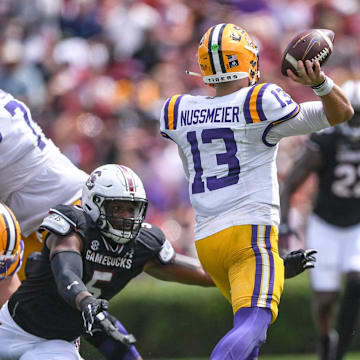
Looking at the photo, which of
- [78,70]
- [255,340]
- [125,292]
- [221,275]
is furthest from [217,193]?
[78,70]

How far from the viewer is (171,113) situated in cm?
513

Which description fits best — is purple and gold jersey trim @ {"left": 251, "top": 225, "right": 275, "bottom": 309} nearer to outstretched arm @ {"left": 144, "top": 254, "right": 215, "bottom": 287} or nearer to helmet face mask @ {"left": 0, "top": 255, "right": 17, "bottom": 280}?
outstretched arm @ {"left": 144, "top": 254, "right": 215, "bottom": 287}

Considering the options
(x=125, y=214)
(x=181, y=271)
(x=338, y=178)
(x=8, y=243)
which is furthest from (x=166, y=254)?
(x=338, y=178)

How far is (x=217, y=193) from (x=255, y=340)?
0.78m

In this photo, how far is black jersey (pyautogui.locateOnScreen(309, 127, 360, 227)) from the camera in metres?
7.68

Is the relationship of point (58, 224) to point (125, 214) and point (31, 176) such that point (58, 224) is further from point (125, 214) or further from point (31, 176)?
point (31, 176)

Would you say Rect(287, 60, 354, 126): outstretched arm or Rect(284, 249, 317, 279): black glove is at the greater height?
Rect(287, 60, 354, 126): outstretched arm

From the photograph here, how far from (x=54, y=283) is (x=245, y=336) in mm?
1074

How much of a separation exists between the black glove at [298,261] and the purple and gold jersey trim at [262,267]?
0.91ft

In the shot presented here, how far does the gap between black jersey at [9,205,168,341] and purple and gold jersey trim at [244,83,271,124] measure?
935 mm

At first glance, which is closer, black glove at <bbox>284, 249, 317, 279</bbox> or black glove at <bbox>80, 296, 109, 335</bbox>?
black glove at <bbox>80, 296, 109, 335</bbox>

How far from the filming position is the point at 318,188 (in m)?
8.00

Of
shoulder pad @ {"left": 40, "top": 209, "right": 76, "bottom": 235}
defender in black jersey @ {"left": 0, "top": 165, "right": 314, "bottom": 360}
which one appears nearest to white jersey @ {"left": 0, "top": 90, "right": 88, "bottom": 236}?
defender in black jersey @ {"left": 0, "top": 165, "right": 314, "bottom": 360}

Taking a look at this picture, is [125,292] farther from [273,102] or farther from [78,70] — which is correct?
[273,102]
